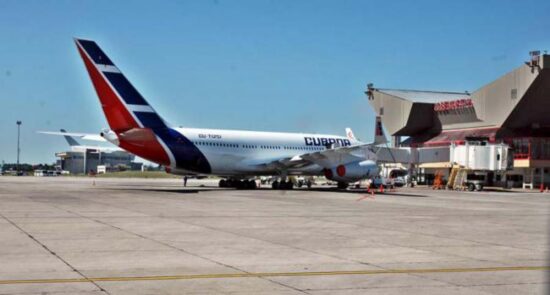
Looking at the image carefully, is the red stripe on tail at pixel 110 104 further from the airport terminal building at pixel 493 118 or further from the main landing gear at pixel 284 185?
the airport terminal building at pixel 493 118

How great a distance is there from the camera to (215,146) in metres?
42.2

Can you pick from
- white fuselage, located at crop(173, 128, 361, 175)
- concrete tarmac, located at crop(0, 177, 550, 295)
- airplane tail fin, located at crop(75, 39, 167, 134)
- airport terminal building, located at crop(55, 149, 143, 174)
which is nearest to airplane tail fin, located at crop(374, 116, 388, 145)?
white fuselage, located at crop(173, 128, 361, 175)

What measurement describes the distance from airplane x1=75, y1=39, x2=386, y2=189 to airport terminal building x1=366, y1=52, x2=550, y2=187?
19.2 m

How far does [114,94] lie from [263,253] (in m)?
25.6

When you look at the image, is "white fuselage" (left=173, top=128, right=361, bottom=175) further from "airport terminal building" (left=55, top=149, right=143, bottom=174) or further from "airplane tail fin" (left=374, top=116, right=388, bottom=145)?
"airport terminal building" (left=55, top=149, right=143, bottom=174)

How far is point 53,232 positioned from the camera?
15422 millimetres

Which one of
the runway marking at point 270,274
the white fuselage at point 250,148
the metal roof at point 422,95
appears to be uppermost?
the metal roof at point 422,95

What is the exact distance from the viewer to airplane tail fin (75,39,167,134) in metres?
35.8

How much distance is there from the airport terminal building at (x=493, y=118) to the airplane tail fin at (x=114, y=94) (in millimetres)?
33116

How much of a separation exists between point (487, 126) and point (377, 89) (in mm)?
17670

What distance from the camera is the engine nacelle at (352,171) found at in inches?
1775

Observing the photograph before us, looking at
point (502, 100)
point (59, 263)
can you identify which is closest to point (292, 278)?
point (59, 263)

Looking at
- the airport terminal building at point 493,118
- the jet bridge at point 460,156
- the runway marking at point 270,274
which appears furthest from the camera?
the airport terminal building at point 493,118

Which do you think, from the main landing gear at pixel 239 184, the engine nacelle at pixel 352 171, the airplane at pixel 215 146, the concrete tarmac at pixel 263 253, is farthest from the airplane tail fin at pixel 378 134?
the concrete tarmac at pixel 263 253
